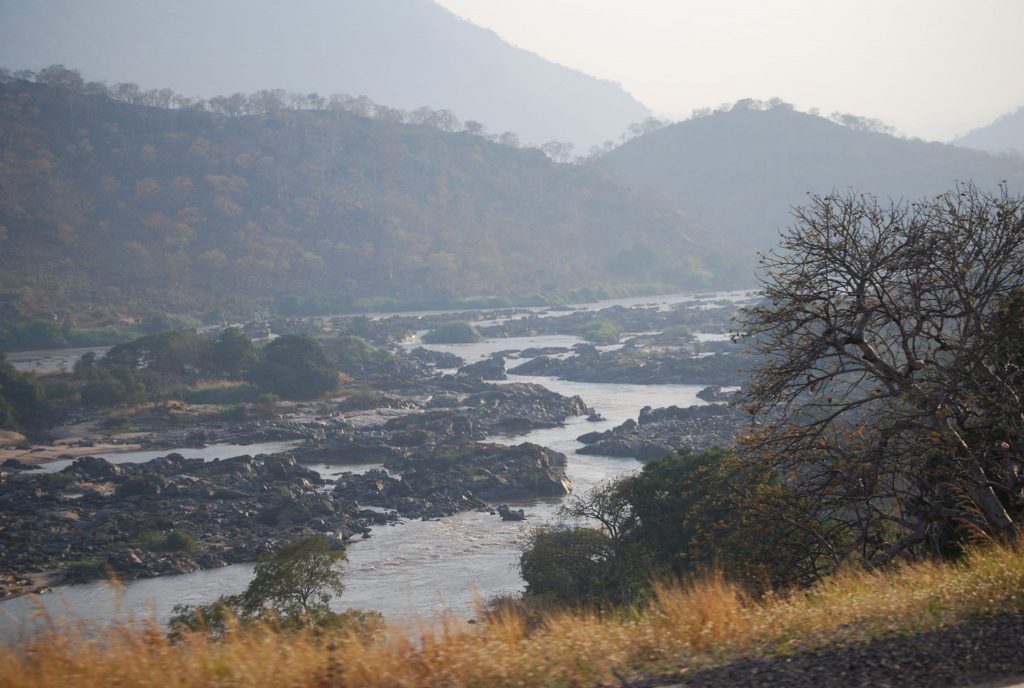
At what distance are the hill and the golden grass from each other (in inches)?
3515

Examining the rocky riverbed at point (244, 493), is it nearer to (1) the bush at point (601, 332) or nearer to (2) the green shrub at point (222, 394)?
(2) the green shrub at point (222, 394)

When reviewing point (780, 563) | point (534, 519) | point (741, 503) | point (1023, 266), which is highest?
point (1023, 266)

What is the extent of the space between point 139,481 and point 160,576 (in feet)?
28.6

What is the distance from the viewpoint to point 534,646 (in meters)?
6.47

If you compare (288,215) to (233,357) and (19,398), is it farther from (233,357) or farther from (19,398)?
(19,398)

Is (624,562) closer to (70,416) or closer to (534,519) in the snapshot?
(534,519)

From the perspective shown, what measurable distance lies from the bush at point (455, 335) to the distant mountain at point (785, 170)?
270 feet

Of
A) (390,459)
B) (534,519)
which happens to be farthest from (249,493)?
(534,519)

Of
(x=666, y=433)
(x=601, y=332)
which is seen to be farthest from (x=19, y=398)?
(x=601, y=332)

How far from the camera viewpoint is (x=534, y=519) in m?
32.2

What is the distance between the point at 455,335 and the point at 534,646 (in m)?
81.4

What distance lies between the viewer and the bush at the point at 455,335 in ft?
286

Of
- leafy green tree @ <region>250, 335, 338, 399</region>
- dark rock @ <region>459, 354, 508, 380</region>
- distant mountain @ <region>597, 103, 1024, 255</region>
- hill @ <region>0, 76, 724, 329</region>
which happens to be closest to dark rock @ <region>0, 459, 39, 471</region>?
leafy green tree @ <region>250, 335, 338, 399</region>

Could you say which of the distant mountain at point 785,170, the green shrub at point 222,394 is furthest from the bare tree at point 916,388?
the distant mountain at point 785,170
